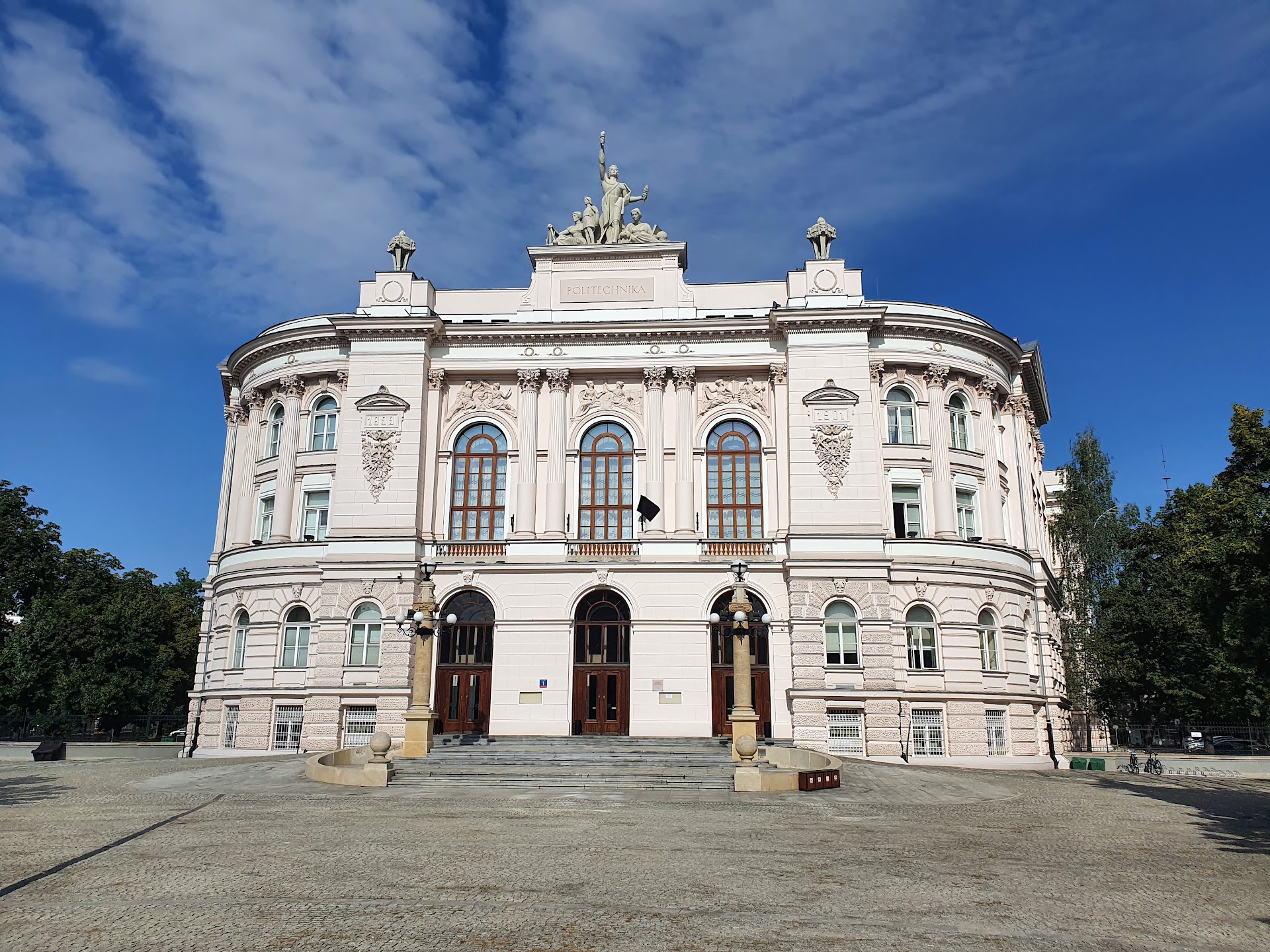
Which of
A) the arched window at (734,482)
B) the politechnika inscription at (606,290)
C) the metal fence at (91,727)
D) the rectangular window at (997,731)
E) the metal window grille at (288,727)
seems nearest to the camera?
the rectangular window at (997,731)

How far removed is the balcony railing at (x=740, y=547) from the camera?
1489 inches

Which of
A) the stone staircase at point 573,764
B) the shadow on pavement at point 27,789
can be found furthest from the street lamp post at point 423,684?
the shadow on pavement at point 27,789

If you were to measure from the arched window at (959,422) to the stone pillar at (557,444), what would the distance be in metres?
15.6

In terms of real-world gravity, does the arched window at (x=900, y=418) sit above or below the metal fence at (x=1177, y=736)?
above

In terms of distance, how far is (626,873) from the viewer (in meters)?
13.1

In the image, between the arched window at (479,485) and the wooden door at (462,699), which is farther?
the arched window at (479,485)

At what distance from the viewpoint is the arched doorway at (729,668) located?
1433 inches

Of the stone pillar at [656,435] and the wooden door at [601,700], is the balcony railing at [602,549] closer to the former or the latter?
the stone pillar at [656,435]

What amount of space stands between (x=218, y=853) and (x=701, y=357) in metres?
28.7

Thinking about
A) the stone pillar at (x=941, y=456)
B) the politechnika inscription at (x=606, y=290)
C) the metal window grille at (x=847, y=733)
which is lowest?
the metal window grille at (x=847, y=733)

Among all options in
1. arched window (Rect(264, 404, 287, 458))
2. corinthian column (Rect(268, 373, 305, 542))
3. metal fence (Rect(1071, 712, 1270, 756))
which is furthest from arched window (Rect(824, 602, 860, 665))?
arched window (Rect(264, 404, 287, 458))

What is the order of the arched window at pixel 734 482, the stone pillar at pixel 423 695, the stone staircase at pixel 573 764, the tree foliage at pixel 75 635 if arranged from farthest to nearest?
the tree foliage at pixel 75 635 → the arched window at pixel 734 482 → the stone pillar at pixel 423 695 → the stone staircase at pixel 573 764

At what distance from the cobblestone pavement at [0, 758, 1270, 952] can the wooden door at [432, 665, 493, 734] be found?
44.5 feet

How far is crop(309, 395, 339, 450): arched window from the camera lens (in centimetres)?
4081
